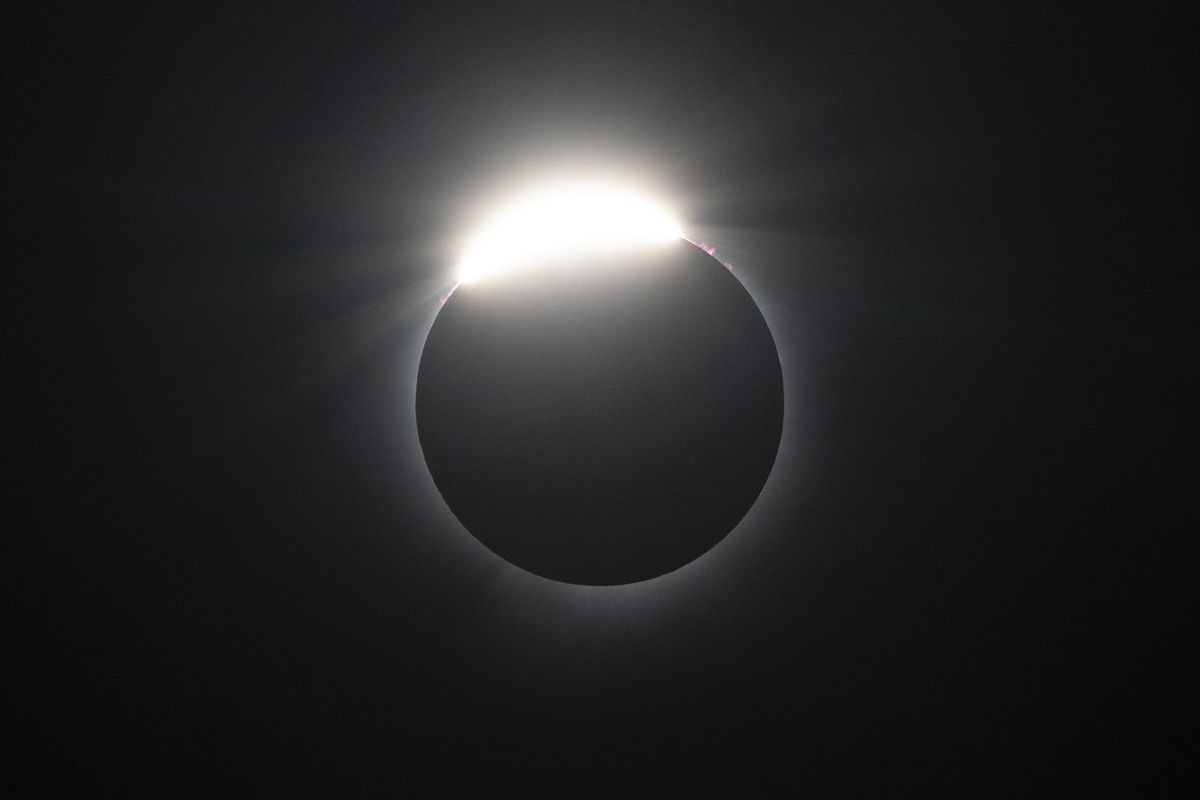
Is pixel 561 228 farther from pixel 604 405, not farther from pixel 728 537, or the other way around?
pixel 728 537

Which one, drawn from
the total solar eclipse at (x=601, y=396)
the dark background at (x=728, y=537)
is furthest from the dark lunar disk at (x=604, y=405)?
the dark background at (x=728, y=537)

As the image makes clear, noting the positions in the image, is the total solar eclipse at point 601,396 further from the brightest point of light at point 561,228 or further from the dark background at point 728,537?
the dark background at point 728,537

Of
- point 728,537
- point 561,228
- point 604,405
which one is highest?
point 561,228

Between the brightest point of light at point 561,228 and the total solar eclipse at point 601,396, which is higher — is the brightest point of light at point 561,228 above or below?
above

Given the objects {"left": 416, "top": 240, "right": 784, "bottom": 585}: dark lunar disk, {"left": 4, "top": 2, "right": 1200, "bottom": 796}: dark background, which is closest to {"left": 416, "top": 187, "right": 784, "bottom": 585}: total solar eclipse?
{"left": 416, "top": 240, "right": 784, "bottom": 585}: dark lunar disk

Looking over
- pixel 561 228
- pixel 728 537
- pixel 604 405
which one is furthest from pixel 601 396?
pixel 728 537
